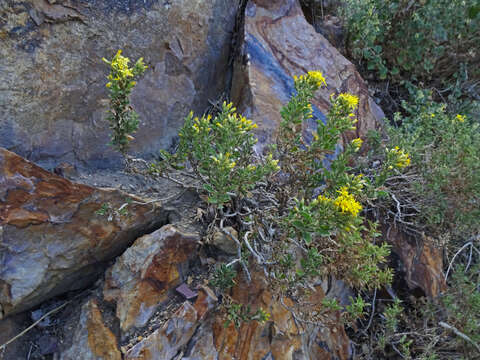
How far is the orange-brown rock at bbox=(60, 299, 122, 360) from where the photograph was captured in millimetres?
2029

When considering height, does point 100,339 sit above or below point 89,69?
below

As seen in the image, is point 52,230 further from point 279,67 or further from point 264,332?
point 279,67

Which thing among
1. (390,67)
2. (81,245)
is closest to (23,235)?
(81,245)

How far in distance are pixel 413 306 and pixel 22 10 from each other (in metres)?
3.35

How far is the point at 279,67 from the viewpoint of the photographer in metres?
3.35

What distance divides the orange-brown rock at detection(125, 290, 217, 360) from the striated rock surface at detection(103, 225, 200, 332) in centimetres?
11

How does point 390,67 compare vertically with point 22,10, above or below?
above

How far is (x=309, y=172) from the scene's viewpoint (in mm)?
2445

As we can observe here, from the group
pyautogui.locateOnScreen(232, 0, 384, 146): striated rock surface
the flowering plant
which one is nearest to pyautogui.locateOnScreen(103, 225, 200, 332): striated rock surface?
the flowering plant

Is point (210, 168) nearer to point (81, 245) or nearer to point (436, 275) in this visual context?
point (81, 245)

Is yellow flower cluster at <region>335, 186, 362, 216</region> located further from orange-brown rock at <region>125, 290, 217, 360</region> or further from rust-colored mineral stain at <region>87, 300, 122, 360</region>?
rust-colored mineral stain at <region>87, 300, 122, 360</region>

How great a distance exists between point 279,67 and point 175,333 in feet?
7.46

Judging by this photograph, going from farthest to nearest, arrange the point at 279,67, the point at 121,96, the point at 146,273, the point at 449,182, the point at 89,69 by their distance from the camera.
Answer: the point at 279,67 → the point at 449,182 → the point at 89,69 → the point at 146,273 → the point at 121,96

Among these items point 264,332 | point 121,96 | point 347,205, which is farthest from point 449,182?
point 121,96
